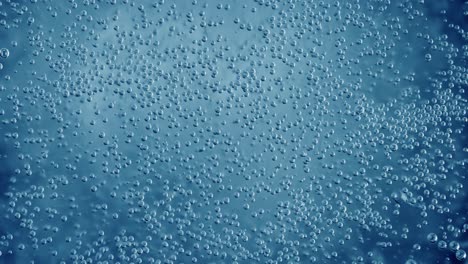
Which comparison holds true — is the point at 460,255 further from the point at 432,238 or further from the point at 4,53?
the point at 4,53

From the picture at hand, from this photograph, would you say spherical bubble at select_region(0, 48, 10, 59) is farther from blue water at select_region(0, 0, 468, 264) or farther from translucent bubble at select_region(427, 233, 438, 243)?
translucent bubble at select_region(427, 233, 438, 243)

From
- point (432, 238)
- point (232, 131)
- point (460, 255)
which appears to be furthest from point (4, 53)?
point (460, 255)

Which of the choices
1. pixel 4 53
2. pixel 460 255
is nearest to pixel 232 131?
pixel 4 53

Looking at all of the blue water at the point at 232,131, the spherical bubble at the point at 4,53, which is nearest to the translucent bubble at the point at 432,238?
the blue water at the point at 232,131

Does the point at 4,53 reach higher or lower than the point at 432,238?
higher

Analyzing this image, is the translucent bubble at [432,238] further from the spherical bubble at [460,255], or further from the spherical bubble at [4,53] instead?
the spherical bubble at [4,53]

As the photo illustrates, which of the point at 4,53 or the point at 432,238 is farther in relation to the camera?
the point at 432,238

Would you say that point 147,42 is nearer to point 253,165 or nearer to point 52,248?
point 253,165

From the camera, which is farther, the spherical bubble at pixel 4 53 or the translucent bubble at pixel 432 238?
the translucent bubble at pixel 432 238

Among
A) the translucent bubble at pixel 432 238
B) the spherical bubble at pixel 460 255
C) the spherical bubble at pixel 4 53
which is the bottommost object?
the spherical bubble at pixel 460 255
